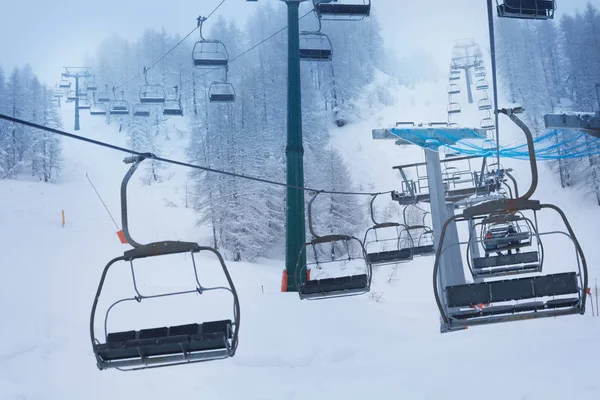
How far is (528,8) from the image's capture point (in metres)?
8.27

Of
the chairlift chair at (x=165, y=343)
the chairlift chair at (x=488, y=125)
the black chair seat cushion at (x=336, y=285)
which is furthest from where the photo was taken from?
the chairlift chair at (x=488, y=125)

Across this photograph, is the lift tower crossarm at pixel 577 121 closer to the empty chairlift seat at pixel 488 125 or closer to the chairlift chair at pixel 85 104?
the empty chairlift seat at pixel 488 125

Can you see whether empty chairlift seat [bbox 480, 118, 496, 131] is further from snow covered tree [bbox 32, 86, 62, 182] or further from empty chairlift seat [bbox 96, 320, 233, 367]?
snow covered tree [bbox 32, 86, 62, 182]

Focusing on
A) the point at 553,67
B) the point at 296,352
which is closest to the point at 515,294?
the point at 296,352

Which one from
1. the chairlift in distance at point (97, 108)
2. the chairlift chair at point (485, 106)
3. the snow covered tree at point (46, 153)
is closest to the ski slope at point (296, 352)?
the chairlift in distance at point (97, 108)

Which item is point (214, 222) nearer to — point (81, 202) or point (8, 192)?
point (81, 202)

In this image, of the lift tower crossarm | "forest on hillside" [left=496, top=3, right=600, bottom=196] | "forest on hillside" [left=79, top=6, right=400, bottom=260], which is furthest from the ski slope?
"forest on hillside" [left=496, top=3, right=600, bottom=196]

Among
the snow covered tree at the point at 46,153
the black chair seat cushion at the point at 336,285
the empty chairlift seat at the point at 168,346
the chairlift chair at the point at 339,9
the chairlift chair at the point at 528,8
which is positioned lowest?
the empty chairlift seat at the point at 168,346

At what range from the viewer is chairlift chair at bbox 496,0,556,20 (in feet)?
26.7

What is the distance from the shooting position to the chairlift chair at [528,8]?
813cm

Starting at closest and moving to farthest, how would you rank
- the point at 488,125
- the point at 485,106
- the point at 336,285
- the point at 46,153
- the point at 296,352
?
the point at 336,285
the point at 296,352
the point at 485,106
the point at 488,125
the point at 46,153

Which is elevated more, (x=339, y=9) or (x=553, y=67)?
(x=553, y=67)

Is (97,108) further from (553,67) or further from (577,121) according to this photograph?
(577,121)

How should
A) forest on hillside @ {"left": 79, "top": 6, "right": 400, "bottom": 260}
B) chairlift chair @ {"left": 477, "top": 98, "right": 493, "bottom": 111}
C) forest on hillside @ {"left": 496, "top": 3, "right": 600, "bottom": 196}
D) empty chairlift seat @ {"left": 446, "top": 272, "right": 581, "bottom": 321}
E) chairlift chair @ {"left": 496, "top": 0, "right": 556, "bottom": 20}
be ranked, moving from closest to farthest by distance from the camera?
1. empty chairlift seat @ {"left": 446, "top": 272, "right": 581, "bottom": 321}
2. chairlift chair @ {"left": 496, "top": 0, "right": 556, "bottom": 20}
3. forest on hillside @ {"left": 79, "top": 6, "right": 400, "bottom": 260}
4. chairlift chair @ {"left": 477, "top": 98, "right": 493, "bottom": 111}
5. forest on hillside @ {"left": 496, "top": 3, "right": 600, "bottom": 196}
